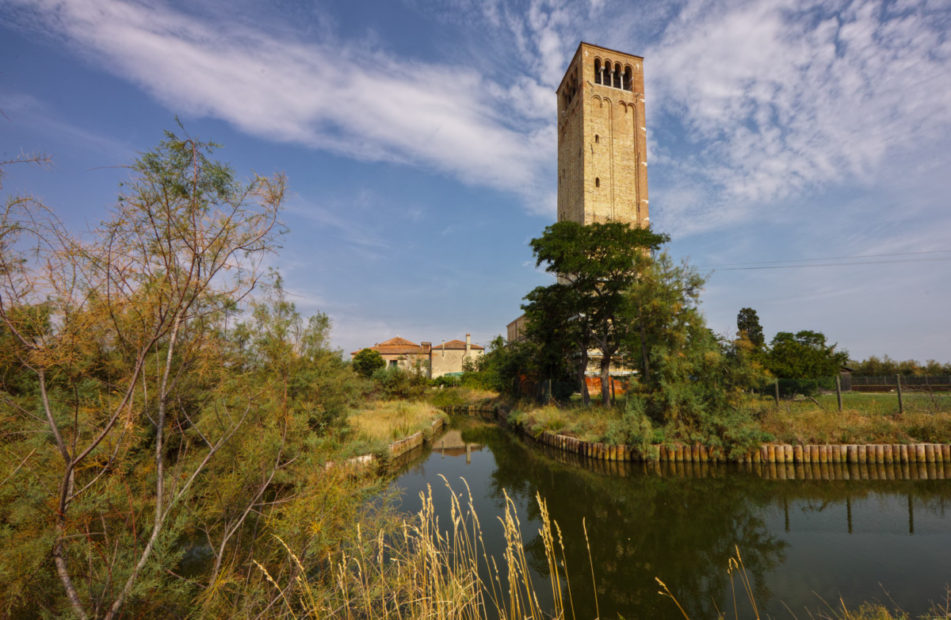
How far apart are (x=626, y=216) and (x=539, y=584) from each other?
29.7 metres

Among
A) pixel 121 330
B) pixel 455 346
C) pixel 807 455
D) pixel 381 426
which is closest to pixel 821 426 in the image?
pixel 807 455

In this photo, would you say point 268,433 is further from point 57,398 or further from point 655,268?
point 655,268

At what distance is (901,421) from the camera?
36.6 ft

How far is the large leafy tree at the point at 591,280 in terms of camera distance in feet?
58.5

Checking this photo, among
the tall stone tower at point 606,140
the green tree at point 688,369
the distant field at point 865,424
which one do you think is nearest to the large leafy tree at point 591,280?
the green tree at point 688,369

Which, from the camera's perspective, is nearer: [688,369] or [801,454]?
[801,454]

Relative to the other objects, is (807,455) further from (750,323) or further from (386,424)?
(750,323)

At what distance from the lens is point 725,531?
21.3 ft

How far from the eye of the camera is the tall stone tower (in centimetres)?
3061

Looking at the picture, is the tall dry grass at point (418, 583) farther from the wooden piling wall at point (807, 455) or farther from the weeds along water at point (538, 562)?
the wooden piling wall at point (807, 455)

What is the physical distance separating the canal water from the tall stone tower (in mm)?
23000

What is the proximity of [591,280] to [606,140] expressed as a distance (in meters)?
18.1

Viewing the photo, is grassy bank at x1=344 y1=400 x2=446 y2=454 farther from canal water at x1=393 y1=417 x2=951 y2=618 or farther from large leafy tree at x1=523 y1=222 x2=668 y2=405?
large leafy tree at x1=523 y1=222 x2=668 y2=405

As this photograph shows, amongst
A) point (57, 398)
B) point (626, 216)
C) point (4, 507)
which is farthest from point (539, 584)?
point (626, 216)
